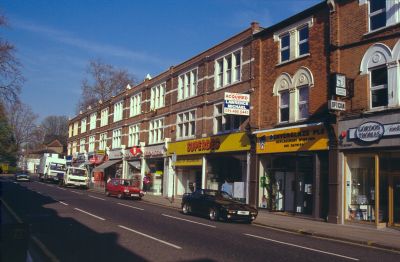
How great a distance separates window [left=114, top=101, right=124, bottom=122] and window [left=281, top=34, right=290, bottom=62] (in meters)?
31.3

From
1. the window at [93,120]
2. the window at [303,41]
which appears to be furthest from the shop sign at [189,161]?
the window at [93,120]

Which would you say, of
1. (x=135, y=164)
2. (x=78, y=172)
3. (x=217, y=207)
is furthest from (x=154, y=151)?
(x=217, y=207)

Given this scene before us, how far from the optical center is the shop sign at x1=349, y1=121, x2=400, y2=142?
Answer: 57.7 feet

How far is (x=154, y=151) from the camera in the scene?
40781 millimetres

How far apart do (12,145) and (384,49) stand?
2878 inches

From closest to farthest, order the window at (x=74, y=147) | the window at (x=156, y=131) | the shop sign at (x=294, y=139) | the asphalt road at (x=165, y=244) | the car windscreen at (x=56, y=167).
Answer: the asphalt road at (x=165, y=244) < the shop sign at (x=294, y=139) < the window at (x=156, y=131) < the car windscreen at (x=56, y=167) < the window at (x=74, y=147)

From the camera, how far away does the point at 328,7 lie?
2166 centimetres

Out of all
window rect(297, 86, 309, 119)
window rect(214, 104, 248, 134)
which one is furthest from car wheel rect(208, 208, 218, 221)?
window rect(214, 104, 248, 134)

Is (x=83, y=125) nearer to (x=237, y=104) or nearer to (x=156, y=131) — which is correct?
(x=156, y=131)

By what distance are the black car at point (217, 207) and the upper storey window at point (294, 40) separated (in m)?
8.91

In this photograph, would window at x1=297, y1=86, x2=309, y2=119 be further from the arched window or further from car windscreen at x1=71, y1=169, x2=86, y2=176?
car windscreen at x1=71, y1=169, x2=86, y2=176

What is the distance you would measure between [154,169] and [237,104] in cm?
1722

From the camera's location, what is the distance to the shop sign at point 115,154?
51.1 m

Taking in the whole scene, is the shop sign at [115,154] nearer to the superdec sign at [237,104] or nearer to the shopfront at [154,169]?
the shopfront at [154,169]
